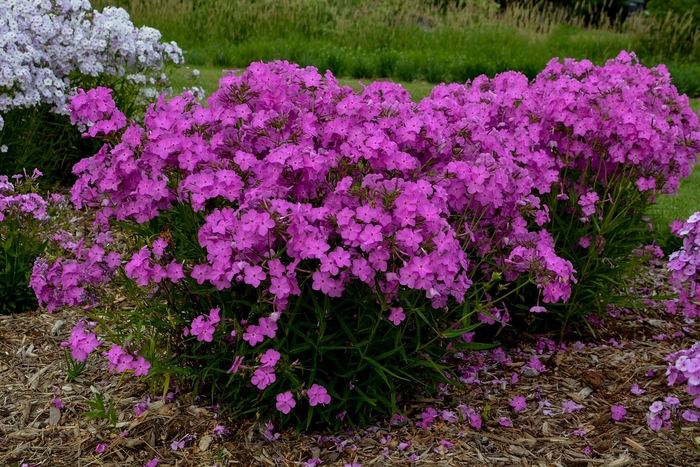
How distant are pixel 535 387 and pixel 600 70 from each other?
1.80m

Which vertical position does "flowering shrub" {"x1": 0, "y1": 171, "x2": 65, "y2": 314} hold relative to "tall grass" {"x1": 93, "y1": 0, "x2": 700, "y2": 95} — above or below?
above

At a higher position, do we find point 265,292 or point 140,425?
point 265,292

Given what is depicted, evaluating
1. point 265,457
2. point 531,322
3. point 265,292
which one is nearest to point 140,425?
point 265,457

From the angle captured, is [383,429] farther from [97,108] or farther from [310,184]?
[97,108]

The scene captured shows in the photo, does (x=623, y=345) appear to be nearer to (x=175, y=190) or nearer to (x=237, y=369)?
(x=237, y=369)

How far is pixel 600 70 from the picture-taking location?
4059mm

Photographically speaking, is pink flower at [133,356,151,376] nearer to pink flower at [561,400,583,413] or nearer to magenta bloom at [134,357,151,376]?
magenta bloom at [134,357,151,376]

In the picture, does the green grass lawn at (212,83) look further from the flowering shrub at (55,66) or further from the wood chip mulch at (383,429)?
the wood chip mulch at (383,429)

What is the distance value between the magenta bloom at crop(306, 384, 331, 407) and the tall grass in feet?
27.5

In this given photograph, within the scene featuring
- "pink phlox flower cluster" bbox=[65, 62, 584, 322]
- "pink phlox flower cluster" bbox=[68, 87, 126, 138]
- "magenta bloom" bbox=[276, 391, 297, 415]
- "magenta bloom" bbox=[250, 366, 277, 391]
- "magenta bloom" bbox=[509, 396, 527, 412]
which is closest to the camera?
"pink phlox flower cluster" bbox=[65, 62, 584, 322]

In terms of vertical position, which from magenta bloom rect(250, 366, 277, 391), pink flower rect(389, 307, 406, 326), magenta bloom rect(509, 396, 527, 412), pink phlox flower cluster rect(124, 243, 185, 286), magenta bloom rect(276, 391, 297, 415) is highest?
pink phlox flower cluster rect(124, 243, 185, 286)

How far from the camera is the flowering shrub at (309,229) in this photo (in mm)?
2434

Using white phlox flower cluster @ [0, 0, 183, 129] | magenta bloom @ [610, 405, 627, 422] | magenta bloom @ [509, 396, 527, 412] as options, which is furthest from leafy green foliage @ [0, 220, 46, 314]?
magenta bloom @ [610, 405, 627, 422]

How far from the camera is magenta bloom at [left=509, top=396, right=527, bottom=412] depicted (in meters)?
3.11
